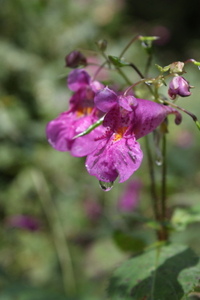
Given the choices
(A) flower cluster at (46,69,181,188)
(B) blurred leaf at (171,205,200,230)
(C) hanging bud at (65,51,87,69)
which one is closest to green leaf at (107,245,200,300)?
(B) blurred leaf at (171,205,200,230)

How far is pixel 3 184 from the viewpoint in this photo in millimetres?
3730

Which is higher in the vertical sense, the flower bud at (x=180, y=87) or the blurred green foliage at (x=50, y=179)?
the flower bud at (x=180, y=87)

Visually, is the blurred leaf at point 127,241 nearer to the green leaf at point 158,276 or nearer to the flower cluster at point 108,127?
the green leaf at point 158,276

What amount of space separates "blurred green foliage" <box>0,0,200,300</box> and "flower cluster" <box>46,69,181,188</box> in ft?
3.17

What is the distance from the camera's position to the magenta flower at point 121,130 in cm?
119

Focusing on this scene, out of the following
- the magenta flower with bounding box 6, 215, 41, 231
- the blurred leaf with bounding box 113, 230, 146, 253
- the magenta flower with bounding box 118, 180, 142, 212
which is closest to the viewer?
the blurred leaf with bounding box 113, 230, 146, 253

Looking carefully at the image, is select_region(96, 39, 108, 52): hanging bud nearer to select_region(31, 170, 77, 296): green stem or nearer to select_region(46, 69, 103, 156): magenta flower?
select_region(46, 69, 103, 156): magenta flower

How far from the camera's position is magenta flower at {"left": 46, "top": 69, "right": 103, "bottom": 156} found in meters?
1.48

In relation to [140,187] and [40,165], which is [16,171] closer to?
[40,165]

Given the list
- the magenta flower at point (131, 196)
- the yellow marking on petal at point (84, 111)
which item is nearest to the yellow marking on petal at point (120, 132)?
the yellow marking on petal at point (84, 111)

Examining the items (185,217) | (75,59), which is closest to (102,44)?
(75,59)

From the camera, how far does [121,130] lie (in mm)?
1307

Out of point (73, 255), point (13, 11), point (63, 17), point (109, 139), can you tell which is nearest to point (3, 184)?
point (73, 255)

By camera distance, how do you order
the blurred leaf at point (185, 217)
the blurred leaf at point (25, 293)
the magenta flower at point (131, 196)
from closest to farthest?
the blurred leaf at point (185, 217) < the blurred leaf at point (25, 293) < the magenta flower at point (131, 196)
